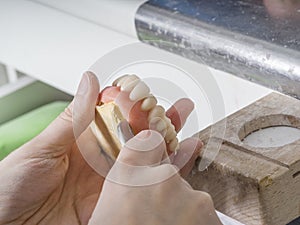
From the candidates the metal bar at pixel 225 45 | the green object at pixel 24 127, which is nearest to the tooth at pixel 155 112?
the metal bar at pixel 225 45

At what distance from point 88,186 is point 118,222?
21 centimetres

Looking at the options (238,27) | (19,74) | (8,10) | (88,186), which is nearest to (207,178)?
(88,186)

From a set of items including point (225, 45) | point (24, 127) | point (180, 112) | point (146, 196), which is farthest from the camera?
point (24, 127)

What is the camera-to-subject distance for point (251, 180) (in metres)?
0.55

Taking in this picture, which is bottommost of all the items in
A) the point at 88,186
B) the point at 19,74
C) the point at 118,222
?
the point at 19,74

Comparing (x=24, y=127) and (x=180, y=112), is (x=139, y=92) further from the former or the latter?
(x=24, y=127)

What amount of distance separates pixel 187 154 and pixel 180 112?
2.4 inches

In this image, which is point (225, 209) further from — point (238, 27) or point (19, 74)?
point (19, 74)

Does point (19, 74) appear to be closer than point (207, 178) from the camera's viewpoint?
No

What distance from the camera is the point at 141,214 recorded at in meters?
0.51

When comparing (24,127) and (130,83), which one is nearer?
(130,83)

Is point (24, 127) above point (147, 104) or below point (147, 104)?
below

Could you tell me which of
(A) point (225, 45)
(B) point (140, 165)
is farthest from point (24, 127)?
(B) point (140, 165)

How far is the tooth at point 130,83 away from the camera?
0.58m
